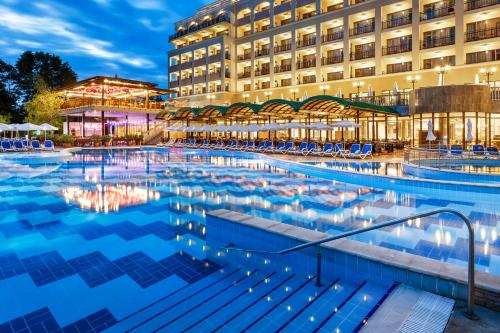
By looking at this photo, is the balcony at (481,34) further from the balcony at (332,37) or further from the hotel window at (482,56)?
the balcony at (332,37)

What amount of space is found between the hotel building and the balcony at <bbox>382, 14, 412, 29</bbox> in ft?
0.30

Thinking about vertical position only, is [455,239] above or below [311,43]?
below

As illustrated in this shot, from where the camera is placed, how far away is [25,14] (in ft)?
260

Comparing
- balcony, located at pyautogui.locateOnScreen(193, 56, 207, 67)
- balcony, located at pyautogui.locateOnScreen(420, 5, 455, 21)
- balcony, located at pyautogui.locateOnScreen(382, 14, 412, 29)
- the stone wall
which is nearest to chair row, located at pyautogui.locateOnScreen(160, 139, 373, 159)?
the stone wall

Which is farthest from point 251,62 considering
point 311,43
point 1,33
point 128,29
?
point 128,29

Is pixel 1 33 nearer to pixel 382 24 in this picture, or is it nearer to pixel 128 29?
pixel 128 29

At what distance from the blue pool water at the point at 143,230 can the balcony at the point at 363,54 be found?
77.6ft

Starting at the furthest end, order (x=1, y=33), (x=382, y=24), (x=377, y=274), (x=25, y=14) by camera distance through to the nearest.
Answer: (x=1, y=33) → (x=25, y=14) → (x=382, y=24) → (x=377, y=274)

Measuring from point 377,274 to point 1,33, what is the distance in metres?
118

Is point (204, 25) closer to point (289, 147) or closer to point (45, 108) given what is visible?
point (45, 108)

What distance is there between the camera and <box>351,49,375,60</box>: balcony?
1229 inches

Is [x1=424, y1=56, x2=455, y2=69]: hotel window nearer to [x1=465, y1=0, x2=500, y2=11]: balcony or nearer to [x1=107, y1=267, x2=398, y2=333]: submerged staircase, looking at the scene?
[x1=465, y1=0, x2=500, y2=11]: balcony

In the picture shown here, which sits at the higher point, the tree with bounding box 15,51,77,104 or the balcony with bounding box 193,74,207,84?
the tree with bounding box 15,51,77,104

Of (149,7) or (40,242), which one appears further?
(149,7)
